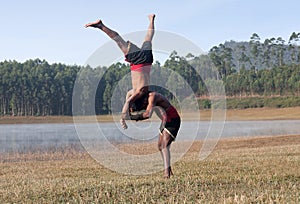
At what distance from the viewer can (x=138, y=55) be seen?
837cm

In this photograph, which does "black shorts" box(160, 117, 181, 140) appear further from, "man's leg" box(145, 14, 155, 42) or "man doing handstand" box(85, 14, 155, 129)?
"man's leg" box(145, 14, 155, 42)

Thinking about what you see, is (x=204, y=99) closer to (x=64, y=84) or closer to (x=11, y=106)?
(x=64, y=84)

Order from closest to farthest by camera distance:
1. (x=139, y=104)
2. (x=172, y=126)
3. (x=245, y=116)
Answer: (x=139, y=104), (x=172, y=126), (x=245, y=116)

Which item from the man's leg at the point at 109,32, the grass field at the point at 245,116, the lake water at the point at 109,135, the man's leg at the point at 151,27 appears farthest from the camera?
the grass field at the point at 245,116

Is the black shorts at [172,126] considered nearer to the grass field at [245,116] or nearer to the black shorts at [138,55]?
the black shorts at [138,55]

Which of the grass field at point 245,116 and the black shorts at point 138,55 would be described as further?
the grass field at point 245,116

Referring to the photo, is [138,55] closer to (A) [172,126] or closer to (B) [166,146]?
(A) [172,126]

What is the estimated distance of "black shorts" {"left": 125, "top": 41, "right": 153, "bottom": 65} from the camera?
27.4ft

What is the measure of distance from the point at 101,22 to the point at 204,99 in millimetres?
4941

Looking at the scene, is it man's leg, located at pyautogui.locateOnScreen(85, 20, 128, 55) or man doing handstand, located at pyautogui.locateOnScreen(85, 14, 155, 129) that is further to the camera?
man doing handstand, located at pyautogui.locateOnScreen(85, 14, 155, 129)

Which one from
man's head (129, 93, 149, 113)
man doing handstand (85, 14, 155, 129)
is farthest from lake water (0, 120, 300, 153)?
man doing handstand (85, 14, 155, 129)

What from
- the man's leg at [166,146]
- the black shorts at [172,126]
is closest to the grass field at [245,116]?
the man's leg at [166,146]

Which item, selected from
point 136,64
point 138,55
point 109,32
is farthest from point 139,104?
point 109,32

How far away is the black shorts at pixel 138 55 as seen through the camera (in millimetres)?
8359
